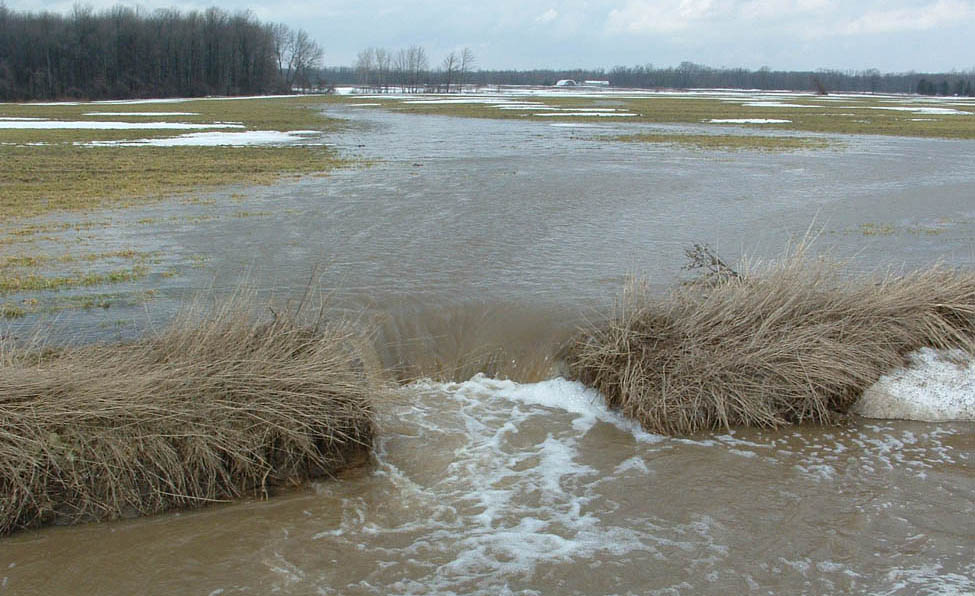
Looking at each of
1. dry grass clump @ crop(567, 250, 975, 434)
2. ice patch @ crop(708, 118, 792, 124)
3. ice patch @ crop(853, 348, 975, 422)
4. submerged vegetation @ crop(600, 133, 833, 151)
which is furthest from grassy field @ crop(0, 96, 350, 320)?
ice patch @ crop(708, 118, 792, 124)

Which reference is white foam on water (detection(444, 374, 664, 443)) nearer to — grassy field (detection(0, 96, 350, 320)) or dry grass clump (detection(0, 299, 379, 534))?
dry grass clump (detection(0, 299, 379, 534))

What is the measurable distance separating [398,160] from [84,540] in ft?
74.1

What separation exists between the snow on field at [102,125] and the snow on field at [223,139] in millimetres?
4994

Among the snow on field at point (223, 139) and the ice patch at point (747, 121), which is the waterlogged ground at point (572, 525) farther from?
the ice patch at point (747, 121)

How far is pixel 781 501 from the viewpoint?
23.1ft

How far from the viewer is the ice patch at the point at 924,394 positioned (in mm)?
8859

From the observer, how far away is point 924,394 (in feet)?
29.6

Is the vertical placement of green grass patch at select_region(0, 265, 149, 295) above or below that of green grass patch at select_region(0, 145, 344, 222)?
below

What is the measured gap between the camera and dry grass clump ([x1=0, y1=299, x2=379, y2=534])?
21.0ft

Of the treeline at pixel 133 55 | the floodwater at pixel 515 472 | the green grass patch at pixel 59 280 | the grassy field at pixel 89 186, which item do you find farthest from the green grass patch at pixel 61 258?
the treeline at pixel 133 55

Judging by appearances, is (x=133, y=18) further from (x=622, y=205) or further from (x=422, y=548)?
(x=422, y=548)

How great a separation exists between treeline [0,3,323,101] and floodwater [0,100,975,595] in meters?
96.2

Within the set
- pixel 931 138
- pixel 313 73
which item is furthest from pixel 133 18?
pixel 931 138

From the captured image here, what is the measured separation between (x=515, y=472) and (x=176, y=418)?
124 inches
